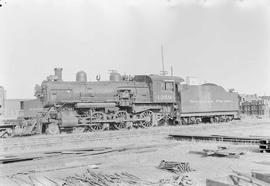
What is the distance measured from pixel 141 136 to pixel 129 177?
873cm

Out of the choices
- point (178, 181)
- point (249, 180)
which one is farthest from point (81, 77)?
point (249, 180)

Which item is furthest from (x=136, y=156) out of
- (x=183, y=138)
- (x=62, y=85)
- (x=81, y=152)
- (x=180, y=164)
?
(x=62, y=85)

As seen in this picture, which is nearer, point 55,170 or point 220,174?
point 220,174

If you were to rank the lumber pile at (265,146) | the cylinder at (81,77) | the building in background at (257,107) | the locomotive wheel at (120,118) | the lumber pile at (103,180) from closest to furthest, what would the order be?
the lumber pile at (103,180), the lumber pile at (265,146), the locomotive wheel at (120,118), the cylinder at (81,77), the building in background at (257,107)

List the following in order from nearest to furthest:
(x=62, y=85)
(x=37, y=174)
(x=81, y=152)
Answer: (x=37, y=174), (x=81, y=152), (x=62, y=85)

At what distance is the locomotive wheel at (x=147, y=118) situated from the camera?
20625mm

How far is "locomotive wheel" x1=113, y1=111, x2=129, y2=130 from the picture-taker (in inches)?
762

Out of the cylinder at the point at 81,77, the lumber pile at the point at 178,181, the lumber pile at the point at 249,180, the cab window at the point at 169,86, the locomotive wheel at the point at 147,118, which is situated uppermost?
the cylinder at the point at 81,77

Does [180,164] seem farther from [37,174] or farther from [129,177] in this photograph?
[37,174]

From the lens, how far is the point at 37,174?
7539 mm

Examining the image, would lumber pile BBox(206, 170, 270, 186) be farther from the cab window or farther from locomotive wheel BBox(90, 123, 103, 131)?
the cab window

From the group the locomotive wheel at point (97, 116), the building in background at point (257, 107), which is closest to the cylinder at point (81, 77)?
the locomotive wheel at point (97, 116)

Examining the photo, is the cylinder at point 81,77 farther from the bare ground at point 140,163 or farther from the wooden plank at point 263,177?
the wooden plank at point 263,177

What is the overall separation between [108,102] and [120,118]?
1.18 metres
